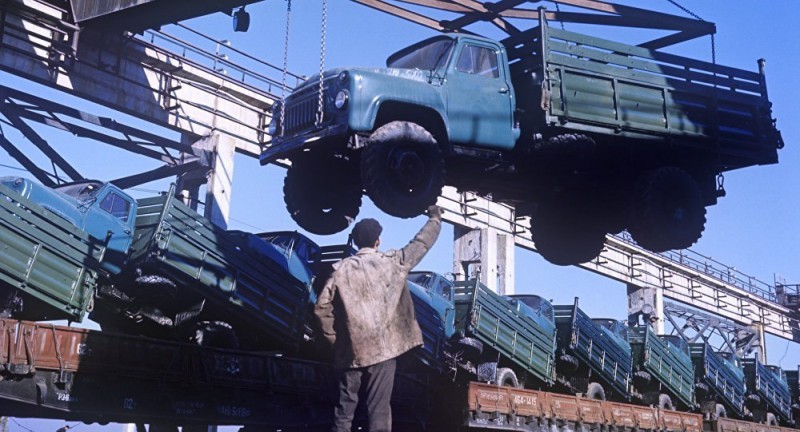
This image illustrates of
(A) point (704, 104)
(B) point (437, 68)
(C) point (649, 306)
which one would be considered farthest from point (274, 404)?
(C) point (649, 306)

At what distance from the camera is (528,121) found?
875cm

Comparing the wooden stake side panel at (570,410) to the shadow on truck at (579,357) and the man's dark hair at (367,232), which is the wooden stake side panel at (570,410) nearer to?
the shadow on truck at (579,357)

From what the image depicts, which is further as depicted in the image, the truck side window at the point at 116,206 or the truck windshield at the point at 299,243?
A: the truck windshield at the point at 299,243

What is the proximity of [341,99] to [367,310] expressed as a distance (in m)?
2.86

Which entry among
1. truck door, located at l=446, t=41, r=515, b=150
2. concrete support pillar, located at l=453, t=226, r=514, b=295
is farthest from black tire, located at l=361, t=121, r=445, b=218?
concrete support pillar, located at l=453, t=226, r=514, b=295

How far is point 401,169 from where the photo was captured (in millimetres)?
7723

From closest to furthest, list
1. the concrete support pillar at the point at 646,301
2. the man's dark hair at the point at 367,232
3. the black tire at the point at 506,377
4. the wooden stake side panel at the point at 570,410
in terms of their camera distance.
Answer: the man's dark hair at the point at 367,232 → the wooden stake side panel at the point at 570,410 → the black tire at the point at 506,377 → the concrete support pillar at the point at 646,301

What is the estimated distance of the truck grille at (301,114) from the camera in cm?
830

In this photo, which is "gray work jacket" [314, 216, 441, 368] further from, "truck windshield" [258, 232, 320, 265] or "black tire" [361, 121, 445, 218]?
"truck windshield" [258, 232, 320, 265]

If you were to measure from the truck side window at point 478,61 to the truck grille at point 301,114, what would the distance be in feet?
4.85

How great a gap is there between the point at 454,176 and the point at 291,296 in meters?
5.55

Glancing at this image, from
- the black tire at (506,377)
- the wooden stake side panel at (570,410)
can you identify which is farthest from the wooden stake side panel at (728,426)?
the black tire at (506,377)

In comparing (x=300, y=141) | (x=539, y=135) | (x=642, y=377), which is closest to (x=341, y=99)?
(x=300, y=141)

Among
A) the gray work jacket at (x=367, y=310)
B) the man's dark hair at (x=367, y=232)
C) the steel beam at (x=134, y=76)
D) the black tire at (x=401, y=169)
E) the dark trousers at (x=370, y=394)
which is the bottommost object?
the dark trousers at (x=370, y=394)
